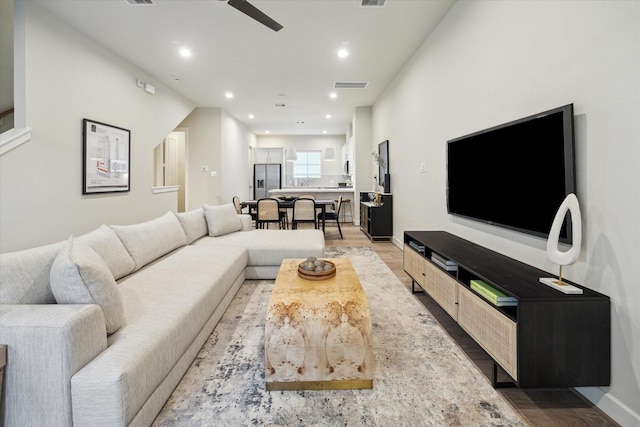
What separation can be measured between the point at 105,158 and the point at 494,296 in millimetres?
4772

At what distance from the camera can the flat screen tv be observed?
1.79 m

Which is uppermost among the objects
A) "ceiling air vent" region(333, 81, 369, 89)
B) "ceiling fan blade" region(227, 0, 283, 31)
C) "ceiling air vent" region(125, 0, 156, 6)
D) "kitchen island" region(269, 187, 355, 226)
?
"ceiling air vent" region(333, 81, 369, 89)

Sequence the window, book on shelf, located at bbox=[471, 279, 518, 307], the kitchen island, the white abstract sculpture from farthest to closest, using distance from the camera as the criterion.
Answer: the window → the kitchen island → book on shelf, located at bbox=[471, 279, 518, 307] → the white abstract sculpture

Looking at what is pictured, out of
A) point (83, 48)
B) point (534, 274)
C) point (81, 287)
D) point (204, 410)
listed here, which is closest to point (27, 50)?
point (83, 48)

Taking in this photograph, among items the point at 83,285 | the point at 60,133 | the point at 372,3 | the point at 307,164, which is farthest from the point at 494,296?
the point at 307,164

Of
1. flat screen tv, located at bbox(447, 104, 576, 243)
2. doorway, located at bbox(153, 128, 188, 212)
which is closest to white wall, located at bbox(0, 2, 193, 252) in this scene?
doorway, located at bbox(153, 128, 188, 212)

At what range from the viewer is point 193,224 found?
379cm

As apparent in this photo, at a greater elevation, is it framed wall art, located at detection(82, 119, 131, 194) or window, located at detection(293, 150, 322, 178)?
window, located at detection(293, 150, 322, 178)

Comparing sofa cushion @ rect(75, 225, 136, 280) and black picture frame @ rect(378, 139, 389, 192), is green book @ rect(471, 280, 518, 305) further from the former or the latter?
black picture frame @ rect(378, 139, 389, 192)

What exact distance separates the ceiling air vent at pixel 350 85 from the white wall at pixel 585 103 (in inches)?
99.5

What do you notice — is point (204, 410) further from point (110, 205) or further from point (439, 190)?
point (110, 205)

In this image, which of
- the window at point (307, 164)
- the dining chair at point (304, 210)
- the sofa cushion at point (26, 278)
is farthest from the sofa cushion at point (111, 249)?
the window at point (307, 164)

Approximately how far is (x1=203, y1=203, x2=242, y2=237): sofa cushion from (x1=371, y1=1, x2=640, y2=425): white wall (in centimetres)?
282

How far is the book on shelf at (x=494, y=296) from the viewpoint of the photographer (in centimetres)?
172
